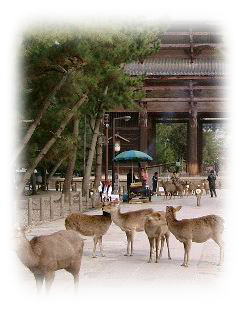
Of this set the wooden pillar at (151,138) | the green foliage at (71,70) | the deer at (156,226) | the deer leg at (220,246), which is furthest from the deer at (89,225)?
the wooden pillar at (151,138)

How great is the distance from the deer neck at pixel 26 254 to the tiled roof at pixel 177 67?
3843cm

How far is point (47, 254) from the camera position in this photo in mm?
7570

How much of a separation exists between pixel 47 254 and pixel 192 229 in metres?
3.87

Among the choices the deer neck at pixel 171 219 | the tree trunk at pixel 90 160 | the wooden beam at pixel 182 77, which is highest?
the wooden beam at pixel 182 77

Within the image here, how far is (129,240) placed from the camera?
40.5ft

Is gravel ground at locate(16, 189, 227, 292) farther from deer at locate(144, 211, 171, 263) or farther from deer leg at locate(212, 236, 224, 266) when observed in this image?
deer at locate(144, 211, 171, 263)

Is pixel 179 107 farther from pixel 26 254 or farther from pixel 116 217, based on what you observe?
pixel 26 254

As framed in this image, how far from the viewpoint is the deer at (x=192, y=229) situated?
35.6ft

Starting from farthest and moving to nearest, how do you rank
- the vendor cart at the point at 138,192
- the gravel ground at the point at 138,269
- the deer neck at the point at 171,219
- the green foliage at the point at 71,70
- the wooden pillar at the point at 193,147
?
the wooden pillar at the point at 193,147 → the vendor cart at the point at 138,192 → the green foliage at the point at 71,70 → the deer neck at the point at 171,219 → the gravel ground at the point at 138,269

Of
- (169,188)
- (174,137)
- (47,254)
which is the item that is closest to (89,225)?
(47,254)

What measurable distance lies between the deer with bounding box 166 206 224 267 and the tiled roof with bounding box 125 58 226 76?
34788 mm

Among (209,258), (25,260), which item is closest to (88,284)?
(25,260)

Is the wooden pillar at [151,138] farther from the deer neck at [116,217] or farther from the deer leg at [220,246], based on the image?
the deer leg at [220,246]
